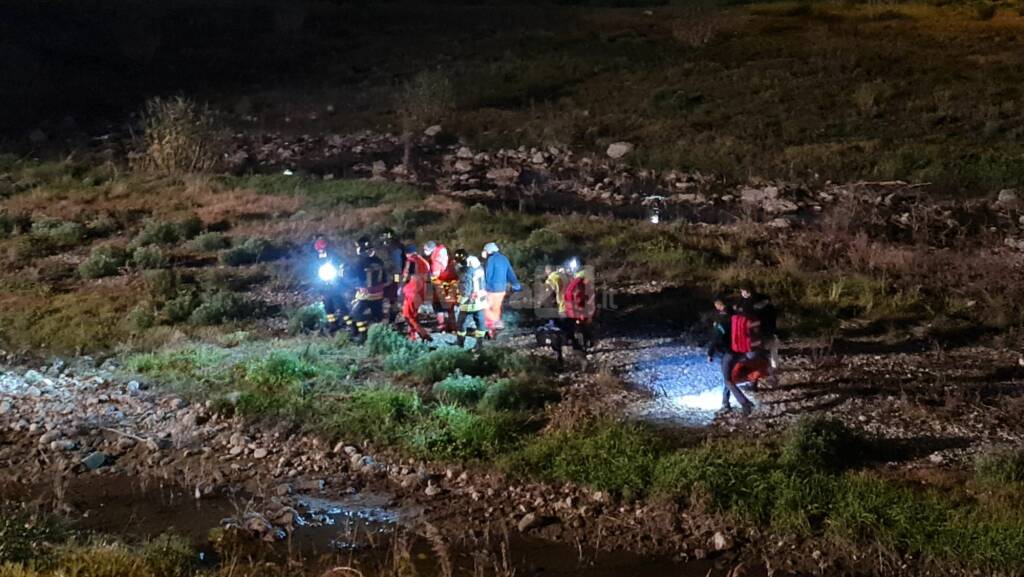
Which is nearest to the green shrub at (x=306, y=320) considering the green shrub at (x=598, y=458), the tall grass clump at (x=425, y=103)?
the green shrub at (x=598, y=458)

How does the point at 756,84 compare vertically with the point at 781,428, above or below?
above

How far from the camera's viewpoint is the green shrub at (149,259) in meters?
17.0

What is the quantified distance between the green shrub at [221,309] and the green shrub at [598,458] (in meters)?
6.04

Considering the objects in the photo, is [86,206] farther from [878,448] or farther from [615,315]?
[878,448]

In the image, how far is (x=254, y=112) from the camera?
112ft

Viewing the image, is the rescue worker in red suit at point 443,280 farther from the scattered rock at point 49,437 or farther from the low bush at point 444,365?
the scattered rock at point 49,437

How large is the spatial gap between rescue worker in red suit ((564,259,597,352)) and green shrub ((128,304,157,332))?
19.7 feet

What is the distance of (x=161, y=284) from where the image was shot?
15.7 metres

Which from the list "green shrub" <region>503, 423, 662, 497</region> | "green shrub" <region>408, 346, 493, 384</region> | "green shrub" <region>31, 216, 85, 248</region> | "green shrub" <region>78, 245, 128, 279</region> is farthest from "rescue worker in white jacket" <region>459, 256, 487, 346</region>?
"green shrub" <region>31, 216, 85, 248</region>

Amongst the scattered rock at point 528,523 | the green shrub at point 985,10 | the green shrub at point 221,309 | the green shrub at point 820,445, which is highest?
the green shrub at point 985,10

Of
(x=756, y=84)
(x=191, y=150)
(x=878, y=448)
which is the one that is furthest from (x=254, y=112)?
(x=878, y=448)

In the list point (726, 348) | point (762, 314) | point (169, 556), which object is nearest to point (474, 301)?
point (726, 348)

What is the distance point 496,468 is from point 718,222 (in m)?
12.5

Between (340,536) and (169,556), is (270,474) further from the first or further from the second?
(169,556)
